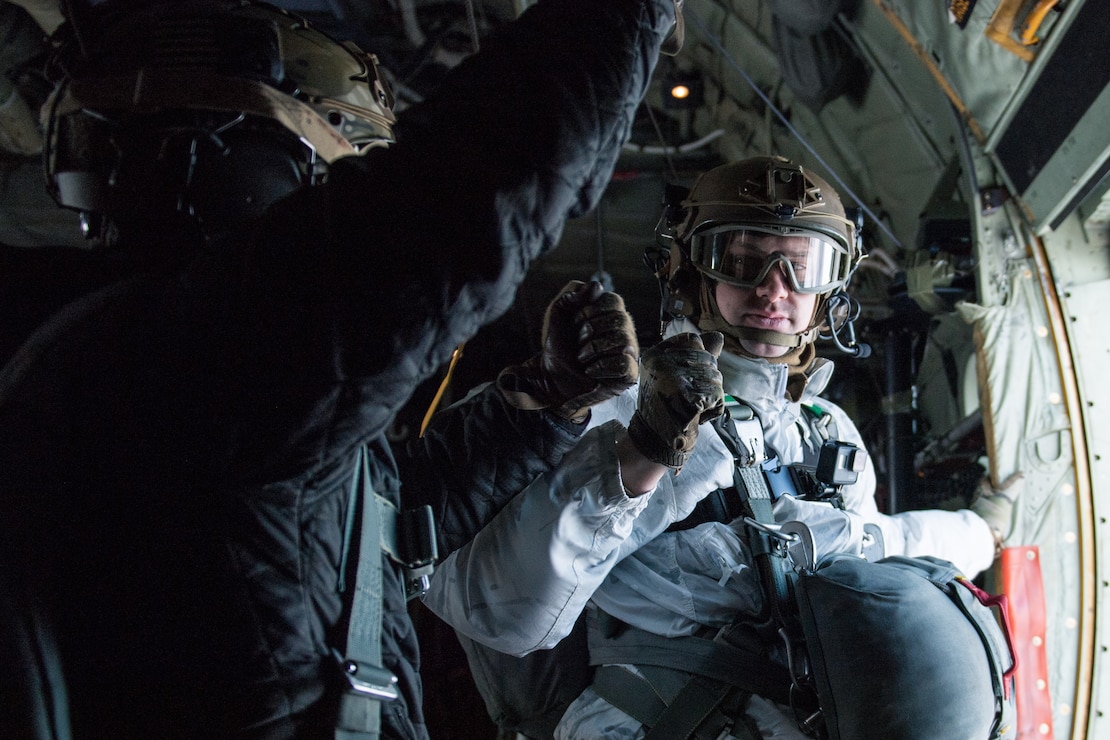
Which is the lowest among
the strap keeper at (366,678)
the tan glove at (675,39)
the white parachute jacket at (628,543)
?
the white parachute jacket at (628,543)

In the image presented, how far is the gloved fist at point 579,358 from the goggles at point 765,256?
0.80 metres

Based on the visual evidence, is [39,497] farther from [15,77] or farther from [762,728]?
[762,728]

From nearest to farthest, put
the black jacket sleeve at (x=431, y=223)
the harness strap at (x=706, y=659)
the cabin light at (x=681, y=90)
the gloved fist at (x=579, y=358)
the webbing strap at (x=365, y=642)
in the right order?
the black jacket sleeve at (x=431, y=223) → the webbing strap at (x=365, y=642) → the gloved fist at (x=579, y=358) → the harness strap at (x=706, y=659) → the cabin light at (x=681, y=90)

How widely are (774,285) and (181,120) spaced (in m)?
1.51

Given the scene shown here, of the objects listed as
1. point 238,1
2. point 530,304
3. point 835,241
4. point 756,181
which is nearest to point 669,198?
point 756,181

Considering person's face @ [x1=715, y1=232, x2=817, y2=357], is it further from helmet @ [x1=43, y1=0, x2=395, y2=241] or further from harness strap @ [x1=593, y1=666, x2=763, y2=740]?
helmet @ [x1=43, y1=0, x2=395, y2=241]

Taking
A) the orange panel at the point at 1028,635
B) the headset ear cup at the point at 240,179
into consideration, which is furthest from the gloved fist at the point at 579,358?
the orange panel at the point at 1028,635

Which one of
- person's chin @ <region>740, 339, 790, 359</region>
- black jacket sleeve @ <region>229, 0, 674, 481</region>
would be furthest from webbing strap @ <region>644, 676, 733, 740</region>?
black jacket sleeve @ <region>229, 0, 674, 481</region>

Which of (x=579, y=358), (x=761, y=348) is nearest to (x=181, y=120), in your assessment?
(x=579, y=358)

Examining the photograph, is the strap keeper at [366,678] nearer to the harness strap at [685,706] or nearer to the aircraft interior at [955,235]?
the harness strap at [685,706]

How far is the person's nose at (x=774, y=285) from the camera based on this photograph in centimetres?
212

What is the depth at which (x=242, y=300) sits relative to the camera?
28.4 inches

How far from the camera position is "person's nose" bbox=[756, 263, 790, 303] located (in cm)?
212

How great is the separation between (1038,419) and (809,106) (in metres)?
1.66
